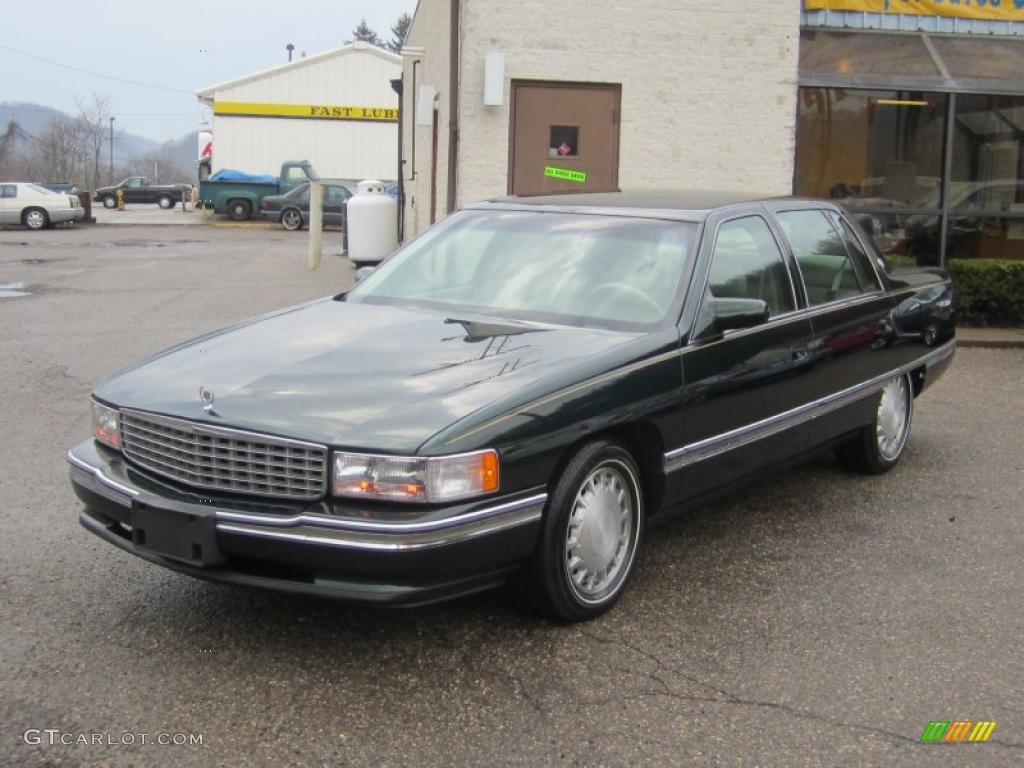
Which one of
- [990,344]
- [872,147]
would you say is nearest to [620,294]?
[990,344]

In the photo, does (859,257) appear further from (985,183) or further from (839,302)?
(985,183)

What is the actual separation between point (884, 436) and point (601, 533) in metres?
2.78

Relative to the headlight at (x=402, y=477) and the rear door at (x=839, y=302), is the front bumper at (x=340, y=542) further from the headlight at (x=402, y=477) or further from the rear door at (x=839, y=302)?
the rear door at (x=839, y=302)

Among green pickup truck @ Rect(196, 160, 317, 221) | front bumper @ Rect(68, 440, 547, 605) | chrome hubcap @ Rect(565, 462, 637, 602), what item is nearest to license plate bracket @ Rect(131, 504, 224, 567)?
front bumper @ Rect(68, 440, 547, 605)

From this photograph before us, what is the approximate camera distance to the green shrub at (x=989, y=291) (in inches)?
455

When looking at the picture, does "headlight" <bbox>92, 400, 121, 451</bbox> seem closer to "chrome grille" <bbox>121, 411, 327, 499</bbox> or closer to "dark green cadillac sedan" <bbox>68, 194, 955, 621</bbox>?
"dark green cadillac sedan" <bbox>68, 194, 955, 621</bbox>

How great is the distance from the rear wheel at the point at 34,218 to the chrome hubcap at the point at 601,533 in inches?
1200

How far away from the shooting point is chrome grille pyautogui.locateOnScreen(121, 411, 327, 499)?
3539 mm

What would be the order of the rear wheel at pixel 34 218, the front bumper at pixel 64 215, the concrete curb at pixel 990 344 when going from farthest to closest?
the front bumper at pixel 64 215
the rear wheel at pixel 34 218
the concrete curb at pixel 990 344

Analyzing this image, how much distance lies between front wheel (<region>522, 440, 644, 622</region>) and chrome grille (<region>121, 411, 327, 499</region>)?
830mm

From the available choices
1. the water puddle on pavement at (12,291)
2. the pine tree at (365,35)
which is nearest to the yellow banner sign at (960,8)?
the water puddle on pavement at (12,291)

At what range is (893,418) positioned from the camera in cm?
636

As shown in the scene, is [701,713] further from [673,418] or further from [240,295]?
[240,295]

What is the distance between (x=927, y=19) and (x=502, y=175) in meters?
5.51
